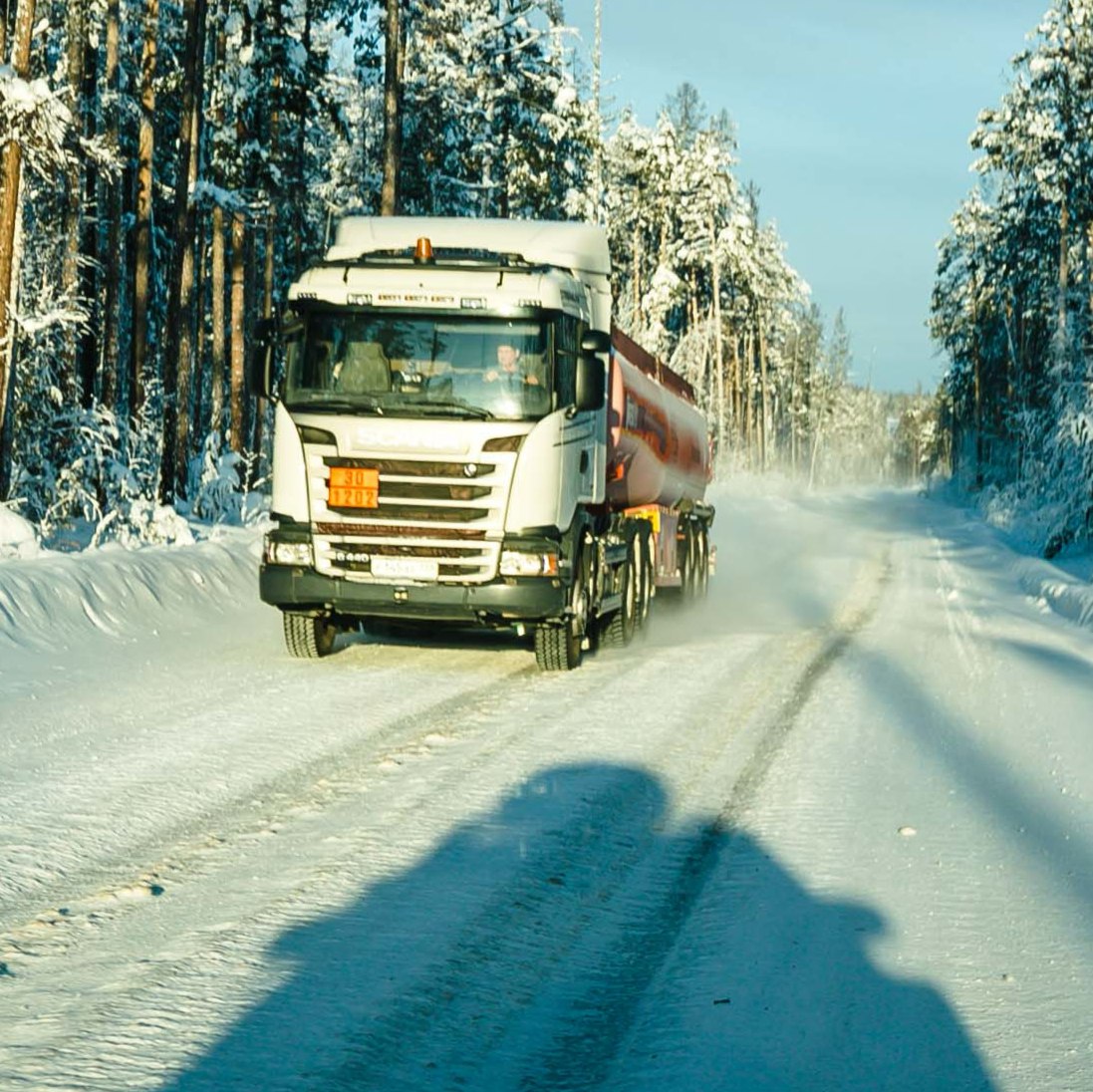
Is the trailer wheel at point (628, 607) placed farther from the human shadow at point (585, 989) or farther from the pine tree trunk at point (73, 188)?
the pine tree trunk at point (73, 188)

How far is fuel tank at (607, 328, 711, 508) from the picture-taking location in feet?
47.6

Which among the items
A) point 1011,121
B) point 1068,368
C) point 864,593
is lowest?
point 864,593

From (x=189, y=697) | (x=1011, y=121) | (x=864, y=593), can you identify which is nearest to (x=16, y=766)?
(x=189, y=697)

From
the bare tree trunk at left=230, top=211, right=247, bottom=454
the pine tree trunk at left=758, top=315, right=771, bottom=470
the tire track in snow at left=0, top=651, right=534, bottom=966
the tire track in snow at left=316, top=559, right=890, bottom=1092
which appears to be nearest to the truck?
the tire track in snow at left=0, top=651, right=534, bottom=966

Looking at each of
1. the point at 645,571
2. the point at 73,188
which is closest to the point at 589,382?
the point at 645,571

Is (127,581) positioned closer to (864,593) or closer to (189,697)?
(189,697)

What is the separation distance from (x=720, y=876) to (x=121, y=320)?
46.2 meters

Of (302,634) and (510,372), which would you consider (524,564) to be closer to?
(510,372)

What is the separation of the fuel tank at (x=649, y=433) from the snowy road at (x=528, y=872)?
3060mm

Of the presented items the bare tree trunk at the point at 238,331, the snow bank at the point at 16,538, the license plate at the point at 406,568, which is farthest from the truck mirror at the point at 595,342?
the bare tree trunk at the point at 238,331

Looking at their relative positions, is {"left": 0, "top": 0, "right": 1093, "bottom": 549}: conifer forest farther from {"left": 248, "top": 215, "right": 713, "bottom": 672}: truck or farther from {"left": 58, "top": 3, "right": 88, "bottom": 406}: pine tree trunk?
{"left": 248, "top": 215, "right": 713, "bottom": 672}: truck

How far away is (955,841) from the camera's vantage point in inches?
265

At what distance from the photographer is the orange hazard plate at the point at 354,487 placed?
38.1ft

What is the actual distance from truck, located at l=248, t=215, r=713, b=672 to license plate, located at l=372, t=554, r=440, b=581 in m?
0.01
